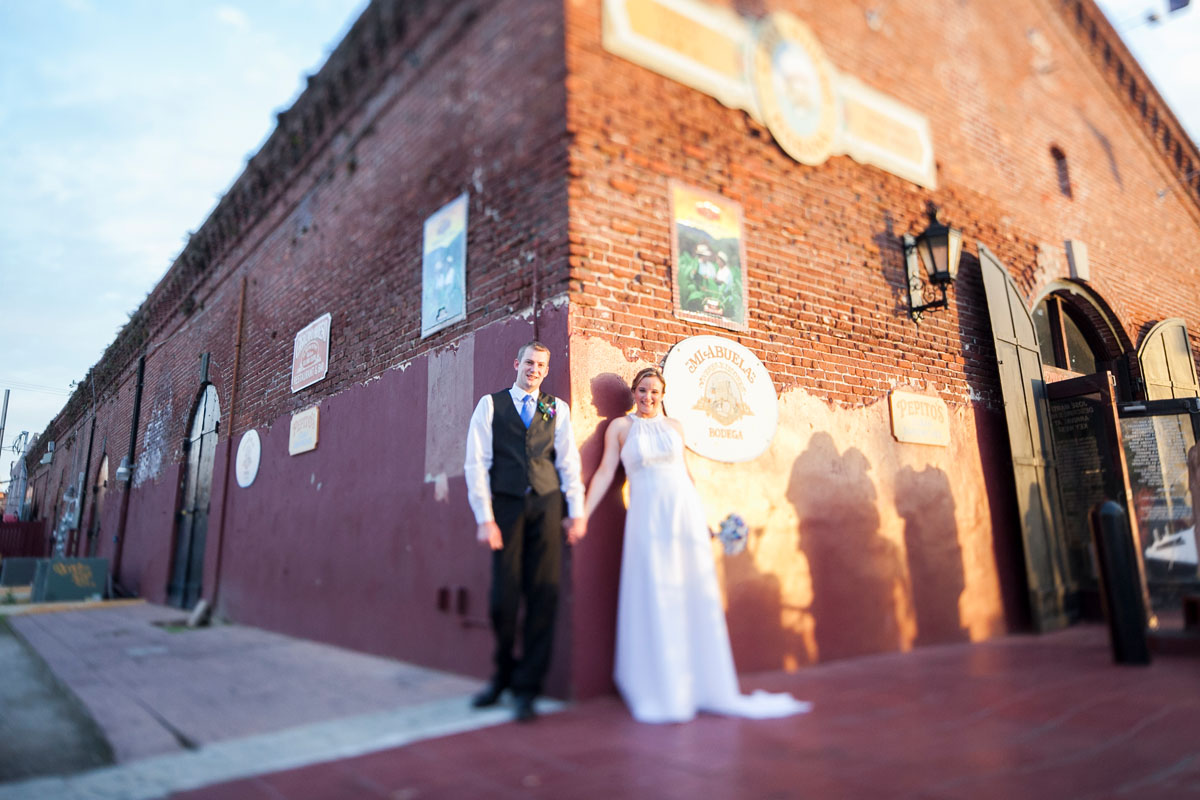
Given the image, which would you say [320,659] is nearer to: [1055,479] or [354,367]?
[354,367]

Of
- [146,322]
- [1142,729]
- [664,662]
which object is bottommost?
[1142,729]

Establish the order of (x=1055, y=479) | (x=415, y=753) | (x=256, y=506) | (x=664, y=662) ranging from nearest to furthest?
(x=415, y=753), (x=664, y=662), (x=1055, y=479), (x=256, y=506)

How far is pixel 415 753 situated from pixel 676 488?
1749 millimetres

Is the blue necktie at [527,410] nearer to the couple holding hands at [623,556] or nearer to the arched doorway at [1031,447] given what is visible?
the couple holding hands at [623,556]

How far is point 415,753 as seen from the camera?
9.21 ft

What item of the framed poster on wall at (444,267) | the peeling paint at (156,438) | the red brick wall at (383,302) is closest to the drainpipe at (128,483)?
the peeling paint at (156,438)

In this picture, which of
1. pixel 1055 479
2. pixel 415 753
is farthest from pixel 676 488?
pixel 1055 479

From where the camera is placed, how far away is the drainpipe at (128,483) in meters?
12.8

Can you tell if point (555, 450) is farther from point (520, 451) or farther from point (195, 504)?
point (195, 504)

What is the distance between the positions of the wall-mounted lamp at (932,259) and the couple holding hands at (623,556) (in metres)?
3.46

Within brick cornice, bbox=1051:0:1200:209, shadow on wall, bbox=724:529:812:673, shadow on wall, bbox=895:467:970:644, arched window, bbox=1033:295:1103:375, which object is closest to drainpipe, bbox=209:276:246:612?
shadow on wall, bbox=724:529:812:673

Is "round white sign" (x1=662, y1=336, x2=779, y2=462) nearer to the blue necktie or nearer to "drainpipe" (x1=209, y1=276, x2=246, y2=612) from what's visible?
the blue necktie

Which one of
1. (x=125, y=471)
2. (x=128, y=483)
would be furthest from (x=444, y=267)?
(x=128, y=483)

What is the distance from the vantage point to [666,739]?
3010 mm
